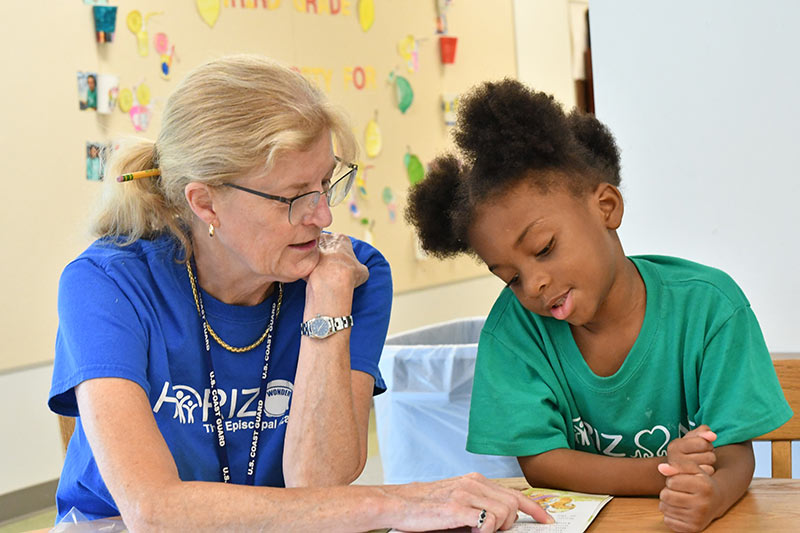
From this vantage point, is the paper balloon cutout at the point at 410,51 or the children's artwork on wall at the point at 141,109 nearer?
the children's artwork on wall at the point at 141,109

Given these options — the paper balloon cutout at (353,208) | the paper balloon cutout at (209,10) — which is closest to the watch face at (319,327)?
A: the paper balloon cutout at (209,10)

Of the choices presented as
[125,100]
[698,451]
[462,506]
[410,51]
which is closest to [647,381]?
[698,451]

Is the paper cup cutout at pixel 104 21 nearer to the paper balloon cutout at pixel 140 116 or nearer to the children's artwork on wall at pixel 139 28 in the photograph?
the children's artwork on wall at pixel 139 28

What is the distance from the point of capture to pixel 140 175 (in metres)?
1.44

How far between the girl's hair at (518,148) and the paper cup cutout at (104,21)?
101 inches

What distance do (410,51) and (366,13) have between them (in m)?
0.37

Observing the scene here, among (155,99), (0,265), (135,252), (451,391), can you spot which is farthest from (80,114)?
(135,252)

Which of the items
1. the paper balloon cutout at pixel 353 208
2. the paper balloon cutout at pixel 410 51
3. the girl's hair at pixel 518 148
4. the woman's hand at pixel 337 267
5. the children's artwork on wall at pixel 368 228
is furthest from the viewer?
the paper balloon cutout at pixel 410 51

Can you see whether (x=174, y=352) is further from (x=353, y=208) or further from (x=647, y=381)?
(x=353, y=208)

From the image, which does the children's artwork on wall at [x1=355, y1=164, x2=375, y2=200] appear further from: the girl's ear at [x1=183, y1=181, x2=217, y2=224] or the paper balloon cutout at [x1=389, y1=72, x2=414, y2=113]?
the girl's ear at [x1=183, y1=181, x2=217, y2=224]

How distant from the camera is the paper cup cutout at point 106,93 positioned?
11.7 feet

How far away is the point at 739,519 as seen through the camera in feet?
3.56

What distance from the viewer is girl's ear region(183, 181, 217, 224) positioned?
1.38 metres

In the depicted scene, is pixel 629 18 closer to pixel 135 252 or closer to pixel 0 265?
pixel 135 252
